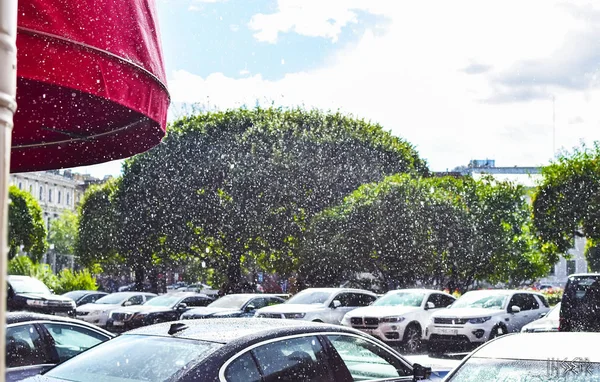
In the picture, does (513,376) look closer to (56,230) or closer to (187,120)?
(187,120)

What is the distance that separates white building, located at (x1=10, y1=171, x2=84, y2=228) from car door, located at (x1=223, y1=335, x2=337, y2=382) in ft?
292

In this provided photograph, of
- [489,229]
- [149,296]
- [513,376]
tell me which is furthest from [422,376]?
[489,229]

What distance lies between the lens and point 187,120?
1592 inches

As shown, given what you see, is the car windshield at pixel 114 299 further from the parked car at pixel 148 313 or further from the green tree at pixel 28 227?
the green tree at pixel 28 227

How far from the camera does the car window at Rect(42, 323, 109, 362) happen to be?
7.58m

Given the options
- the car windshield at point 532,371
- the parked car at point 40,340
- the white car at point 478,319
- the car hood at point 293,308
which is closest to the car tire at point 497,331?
the white car at point 478,319

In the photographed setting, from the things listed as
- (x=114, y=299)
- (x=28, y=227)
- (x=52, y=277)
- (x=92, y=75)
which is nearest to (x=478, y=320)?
(x=114, y=299)

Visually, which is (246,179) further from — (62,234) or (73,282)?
(62,234)

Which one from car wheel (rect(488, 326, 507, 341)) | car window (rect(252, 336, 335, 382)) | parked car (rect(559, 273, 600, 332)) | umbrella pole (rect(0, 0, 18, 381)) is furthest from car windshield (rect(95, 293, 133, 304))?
umbrella pole (rect(0, 0, 18, 381))

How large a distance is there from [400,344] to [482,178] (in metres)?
25.4

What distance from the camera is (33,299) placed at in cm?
2014

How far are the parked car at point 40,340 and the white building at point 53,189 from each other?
86.1m

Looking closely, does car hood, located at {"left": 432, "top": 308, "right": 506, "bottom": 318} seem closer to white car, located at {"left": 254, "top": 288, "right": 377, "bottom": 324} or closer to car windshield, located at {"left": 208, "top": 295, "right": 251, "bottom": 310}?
white car, located at {"left": 254, "top": 288, "right": 377, "bottom": 324}

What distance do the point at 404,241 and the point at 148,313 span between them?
1025 centimetres
